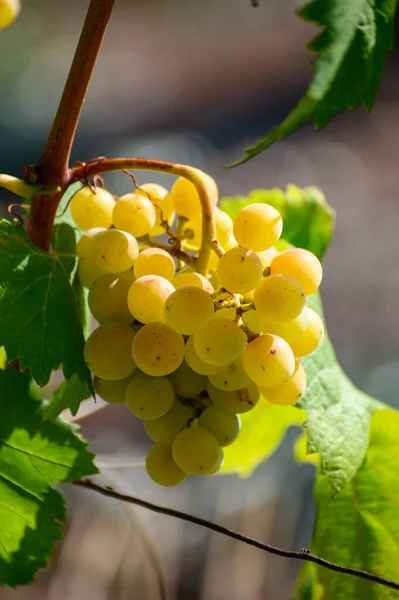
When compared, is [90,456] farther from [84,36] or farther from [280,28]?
[280,28]

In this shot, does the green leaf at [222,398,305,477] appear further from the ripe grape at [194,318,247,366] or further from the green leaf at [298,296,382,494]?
the ripe grape at [194,318,247,366]

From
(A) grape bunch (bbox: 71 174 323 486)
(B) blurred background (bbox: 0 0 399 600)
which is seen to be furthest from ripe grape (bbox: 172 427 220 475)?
(B) blurred background (bbox: 0 0 399 600)

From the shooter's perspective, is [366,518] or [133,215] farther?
[366,518]

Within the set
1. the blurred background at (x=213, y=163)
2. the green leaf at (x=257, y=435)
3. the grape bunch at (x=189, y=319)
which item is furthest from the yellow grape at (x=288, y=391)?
Result: the blurred background at (x=213, y=163)

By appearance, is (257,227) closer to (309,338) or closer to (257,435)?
(309,338)

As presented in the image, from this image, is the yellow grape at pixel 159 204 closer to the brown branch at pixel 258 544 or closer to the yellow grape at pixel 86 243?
the yellow grape at pixel 86 243

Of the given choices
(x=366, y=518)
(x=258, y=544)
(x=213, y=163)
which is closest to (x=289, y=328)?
(x=258, y=544)

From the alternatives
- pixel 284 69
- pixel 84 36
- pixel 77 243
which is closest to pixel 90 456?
pixel 77 243
